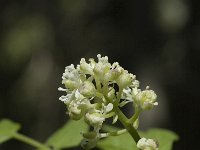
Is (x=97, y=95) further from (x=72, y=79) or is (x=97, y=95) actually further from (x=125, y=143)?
(x=125, y=143)

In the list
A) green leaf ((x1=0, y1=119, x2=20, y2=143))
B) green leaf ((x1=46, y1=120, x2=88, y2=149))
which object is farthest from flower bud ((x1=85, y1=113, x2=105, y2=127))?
green leaf ((x1=0, y1=119, x2=20, y2=143))

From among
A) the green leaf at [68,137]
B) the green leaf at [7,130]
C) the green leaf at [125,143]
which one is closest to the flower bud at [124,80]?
the green leaf at [125,143]

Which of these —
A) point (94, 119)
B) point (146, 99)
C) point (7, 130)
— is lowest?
point (94, 119)

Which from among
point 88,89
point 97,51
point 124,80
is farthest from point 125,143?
point 97,51

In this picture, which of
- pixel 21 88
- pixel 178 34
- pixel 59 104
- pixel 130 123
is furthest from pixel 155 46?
pixel 130 123

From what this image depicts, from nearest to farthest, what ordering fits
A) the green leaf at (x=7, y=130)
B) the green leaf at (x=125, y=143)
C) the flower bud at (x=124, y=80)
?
the flower bud at (x=124, y=80)
the green leaf at (x=125, y=143)
the green leaf at (x=7, y=130)

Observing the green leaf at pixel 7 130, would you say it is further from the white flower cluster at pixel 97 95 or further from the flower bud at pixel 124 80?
the flower bud at pixel 124 80
